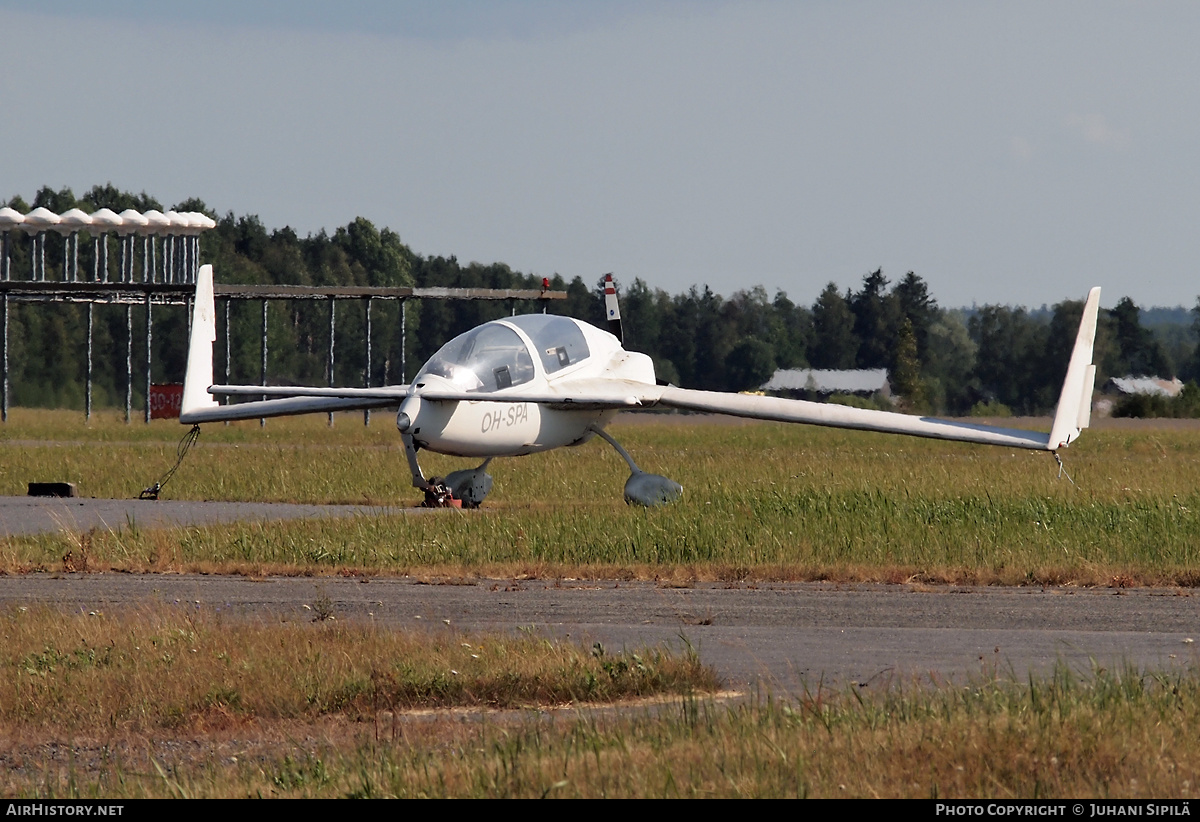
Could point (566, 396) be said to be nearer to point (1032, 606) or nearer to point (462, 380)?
point (462, 380)

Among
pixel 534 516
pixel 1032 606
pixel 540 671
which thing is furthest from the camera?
pixel 534 516

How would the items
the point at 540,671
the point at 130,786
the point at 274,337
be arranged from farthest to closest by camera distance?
the point at 274,337 < the point at 540,671 < the point at 130,786

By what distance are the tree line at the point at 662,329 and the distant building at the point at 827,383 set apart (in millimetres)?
2577

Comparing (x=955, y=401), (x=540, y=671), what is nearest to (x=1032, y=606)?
(x=540, y=671)

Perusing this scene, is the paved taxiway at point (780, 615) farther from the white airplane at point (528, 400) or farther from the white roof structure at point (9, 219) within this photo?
the white roof structure at point (9, 219)

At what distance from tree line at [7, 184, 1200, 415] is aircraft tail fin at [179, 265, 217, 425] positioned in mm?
72392

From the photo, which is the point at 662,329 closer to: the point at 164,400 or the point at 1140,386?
the point at 1140,386

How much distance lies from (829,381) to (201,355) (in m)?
97.6

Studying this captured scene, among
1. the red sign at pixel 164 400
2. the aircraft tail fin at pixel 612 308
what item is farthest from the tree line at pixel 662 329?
the aircraft tail fin at pixel 612 308

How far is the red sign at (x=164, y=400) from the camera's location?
5856cm

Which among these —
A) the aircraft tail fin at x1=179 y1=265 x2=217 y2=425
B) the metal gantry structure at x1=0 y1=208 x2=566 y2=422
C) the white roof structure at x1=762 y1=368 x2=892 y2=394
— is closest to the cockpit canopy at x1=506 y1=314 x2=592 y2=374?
the aircraft tail fin at x1=179 y1=265 x2=217 y2=425

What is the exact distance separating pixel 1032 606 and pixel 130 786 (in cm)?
834

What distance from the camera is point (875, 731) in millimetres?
7488

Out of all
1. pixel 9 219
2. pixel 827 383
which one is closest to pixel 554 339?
pixel 9 219
